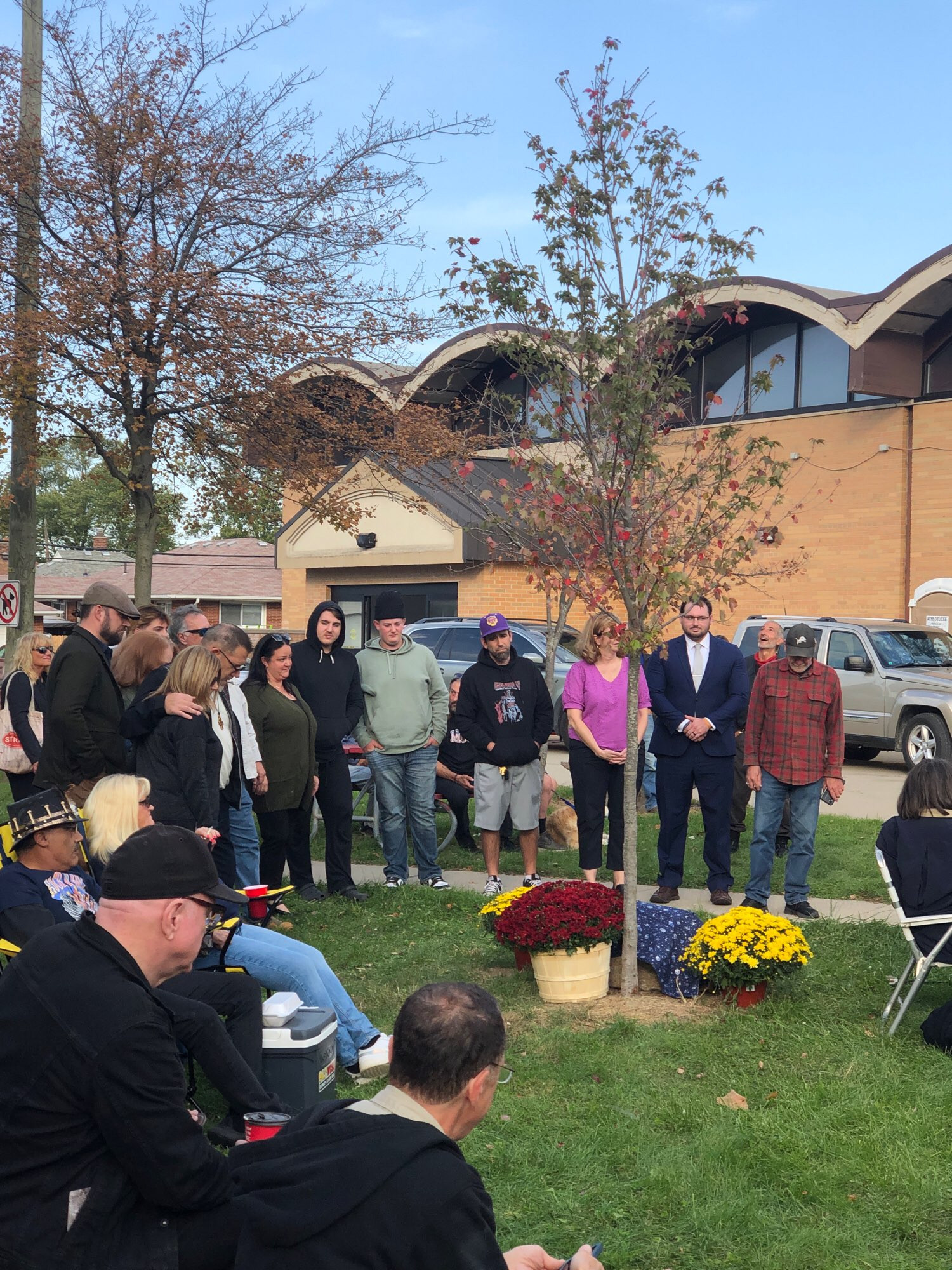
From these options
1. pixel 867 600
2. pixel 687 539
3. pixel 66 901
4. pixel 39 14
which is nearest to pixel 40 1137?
pixel 66 901

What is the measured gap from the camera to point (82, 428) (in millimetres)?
13805

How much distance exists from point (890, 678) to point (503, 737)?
383 inches

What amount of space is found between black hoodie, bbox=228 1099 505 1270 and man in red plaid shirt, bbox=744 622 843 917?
6218 mm

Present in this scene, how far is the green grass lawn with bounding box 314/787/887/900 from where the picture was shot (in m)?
9.19

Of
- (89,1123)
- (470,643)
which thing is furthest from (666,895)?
(470,643)

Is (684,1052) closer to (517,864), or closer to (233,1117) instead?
(233,1117)

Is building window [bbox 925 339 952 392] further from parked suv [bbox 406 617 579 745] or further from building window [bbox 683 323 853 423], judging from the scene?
parked suv [bbox 406 617 579 745]

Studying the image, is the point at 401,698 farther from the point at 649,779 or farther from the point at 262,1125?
the point at 262,1125

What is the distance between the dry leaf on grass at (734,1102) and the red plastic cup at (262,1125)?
6.14 feet

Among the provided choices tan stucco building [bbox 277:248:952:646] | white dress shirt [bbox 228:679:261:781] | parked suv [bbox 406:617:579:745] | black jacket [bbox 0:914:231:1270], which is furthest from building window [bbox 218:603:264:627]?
black jacket [bbox 0:914:231:1270]

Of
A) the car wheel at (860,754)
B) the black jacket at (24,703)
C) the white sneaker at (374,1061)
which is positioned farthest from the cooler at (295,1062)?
the car wheel at (860,754)

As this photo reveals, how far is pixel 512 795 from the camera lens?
8.88m

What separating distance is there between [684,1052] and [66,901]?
277cm

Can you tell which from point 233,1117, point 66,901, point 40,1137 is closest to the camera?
point 40,1137
